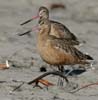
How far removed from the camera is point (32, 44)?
1391 cm

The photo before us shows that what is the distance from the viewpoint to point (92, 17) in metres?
19.4

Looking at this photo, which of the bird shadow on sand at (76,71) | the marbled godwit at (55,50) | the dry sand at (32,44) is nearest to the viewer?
the dry sand at (32,44)

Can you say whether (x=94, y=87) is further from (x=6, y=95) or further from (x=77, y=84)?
(x=6, y=95)

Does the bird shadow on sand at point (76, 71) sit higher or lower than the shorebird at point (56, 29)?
lower

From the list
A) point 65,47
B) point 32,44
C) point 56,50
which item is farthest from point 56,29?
point 32,44


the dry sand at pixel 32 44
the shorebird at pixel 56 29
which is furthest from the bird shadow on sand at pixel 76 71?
the shorebird at pixel 56 29

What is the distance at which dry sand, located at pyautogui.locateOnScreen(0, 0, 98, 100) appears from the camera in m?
8.91

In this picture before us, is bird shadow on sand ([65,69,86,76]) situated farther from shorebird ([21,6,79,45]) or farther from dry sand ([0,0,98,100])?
shorebird ([21,6,79,45])

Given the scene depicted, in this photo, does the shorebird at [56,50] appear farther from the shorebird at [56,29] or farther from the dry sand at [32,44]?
the shorebird at [56,29]

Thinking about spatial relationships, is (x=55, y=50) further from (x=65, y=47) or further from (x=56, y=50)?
(x=65, y=47)

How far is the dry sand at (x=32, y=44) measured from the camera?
891 centimetres

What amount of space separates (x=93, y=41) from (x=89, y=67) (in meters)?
3.45

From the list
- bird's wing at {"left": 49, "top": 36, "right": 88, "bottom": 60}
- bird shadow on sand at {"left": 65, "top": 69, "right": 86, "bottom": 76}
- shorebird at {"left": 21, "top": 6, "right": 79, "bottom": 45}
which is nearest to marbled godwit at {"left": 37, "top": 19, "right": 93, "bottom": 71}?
bird's wing at {"left": 49, "top": 36, "right": 88, "bottom": 60}

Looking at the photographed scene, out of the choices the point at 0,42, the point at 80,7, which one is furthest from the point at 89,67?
the point at 80,7
